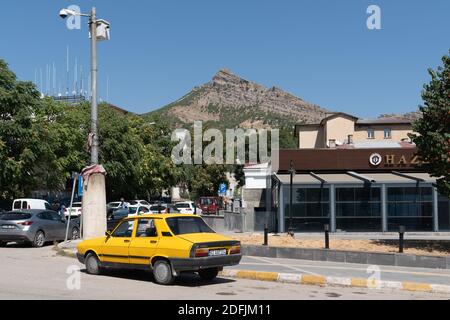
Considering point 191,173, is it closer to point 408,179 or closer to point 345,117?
point 345,117

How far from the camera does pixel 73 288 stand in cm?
1182

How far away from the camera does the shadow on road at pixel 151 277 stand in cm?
1294

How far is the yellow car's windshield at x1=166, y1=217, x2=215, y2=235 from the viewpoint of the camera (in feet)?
42.7

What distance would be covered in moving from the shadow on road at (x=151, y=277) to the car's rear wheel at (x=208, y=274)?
Answer: 0.12 m

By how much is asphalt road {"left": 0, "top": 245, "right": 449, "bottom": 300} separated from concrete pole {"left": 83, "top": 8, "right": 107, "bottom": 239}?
220 inches

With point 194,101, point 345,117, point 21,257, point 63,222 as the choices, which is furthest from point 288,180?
point 194,101

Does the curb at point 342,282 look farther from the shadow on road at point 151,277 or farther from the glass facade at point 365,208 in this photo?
the glass facade at point 365,208

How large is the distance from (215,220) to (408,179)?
10.9 m

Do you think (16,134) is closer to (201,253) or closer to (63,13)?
(63,13)

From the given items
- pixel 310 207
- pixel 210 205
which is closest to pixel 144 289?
pixel 310 207

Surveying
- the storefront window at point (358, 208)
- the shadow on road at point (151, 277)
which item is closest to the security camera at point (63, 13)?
the shadow on road at point (151, 277)

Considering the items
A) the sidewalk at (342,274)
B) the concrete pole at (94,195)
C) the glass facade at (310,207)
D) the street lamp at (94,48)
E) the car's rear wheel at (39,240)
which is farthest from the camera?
the glass facade at (310,207)

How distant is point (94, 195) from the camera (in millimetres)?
20906

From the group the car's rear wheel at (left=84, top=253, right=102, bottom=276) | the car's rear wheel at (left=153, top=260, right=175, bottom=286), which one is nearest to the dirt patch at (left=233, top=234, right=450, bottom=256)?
the car's rear wheel at (left=84, top=253, right=102, bottom=276)
